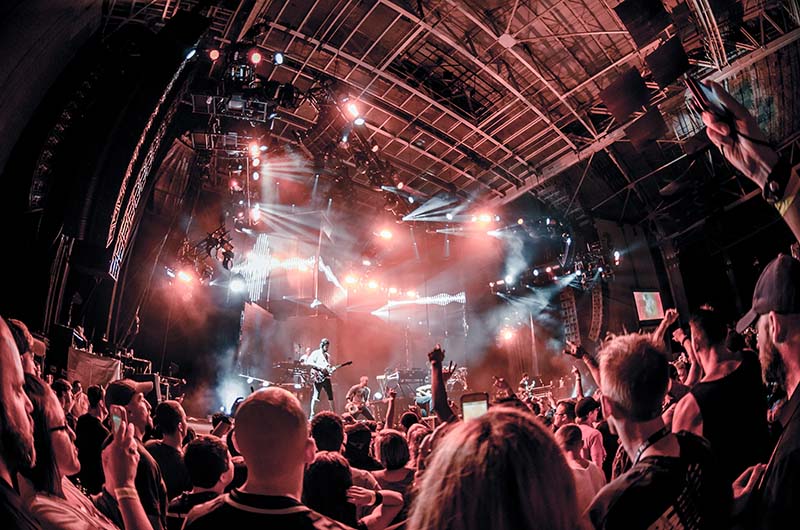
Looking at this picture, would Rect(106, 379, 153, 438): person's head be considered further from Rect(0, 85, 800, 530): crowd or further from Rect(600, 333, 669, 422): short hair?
Rect(600, 333, 669, 422): short hair

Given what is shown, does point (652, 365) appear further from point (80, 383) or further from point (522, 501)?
point (80, 383)

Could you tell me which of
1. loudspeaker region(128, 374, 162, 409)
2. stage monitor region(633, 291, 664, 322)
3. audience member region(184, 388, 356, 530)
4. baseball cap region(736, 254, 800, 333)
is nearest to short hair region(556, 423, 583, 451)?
baseball cap region(736, 254, 800, 333)

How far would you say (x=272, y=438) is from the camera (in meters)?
1.47

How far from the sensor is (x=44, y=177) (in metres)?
5.21

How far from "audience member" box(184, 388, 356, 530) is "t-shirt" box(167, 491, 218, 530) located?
958 mm

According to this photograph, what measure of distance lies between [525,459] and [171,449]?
9.42 feet

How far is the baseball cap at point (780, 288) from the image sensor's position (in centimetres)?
142

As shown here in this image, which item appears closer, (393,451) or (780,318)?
(780,318)

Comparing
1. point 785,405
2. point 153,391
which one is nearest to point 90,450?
point 153,391

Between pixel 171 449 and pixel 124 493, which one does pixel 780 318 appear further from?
pixel 171 449

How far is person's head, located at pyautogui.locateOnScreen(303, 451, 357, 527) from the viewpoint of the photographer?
1.99 meters

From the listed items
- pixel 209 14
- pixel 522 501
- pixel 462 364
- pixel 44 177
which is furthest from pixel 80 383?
pixel 462 364

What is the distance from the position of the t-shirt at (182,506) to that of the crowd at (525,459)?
12 millimetres

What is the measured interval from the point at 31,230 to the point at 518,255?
13.5 meters
